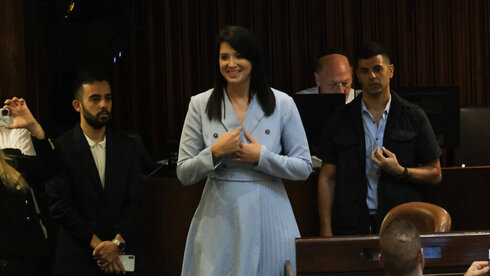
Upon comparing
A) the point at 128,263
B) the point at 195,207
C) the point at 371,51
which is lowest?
the point at 128,263

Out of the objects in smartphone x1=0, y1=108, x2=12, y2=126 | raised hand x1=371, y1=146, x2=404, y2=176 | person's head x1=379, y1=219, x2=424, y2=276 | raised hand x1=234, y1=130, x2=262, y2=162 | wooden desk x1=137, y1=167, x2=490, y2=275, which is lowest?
wooden desk x1=137, y1=167, x2=490, y2=275

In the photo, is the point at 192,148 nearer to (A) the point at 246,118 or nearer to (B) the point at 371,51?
(A) the point at 246,118

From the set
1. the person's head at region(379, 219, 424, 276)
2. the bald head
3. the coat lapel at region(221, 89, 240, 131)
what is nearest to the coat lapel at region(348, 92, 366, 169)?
the coat lapel at region(221, 89, 240, 131)

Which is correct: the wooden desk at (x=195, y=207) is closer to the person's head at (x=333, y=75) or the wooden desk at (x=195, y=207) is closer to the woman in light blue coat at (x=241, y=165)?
the woman in light blue coat at (x=241, y=165)

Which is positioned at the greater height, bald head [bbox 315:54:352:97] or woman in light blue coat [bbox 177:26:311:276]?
bald head [bbox 315:54:352:97]

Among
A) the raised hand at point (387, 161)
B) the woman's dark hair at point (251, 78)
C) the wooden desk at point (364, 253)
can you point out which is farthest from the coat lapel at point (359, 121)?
the wooden desk at point (364, 253)

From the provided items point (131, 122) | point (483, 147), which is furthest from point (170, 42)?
point (483, 147)

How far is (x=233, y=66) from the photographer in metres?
2.87

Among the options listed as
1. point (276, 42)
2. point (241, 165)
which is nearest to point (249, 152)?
point (241, 165)

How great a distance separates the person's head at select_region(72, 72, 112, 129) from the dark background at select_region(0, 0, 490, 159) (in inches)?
87.6

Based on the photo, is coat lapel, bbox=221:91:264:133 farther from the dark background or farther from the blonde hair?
the dark background

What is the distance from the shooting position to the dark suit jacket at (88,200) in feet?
11.3

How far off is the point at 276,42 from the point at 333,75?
184 cm

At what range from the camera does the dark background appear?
22.7ft
